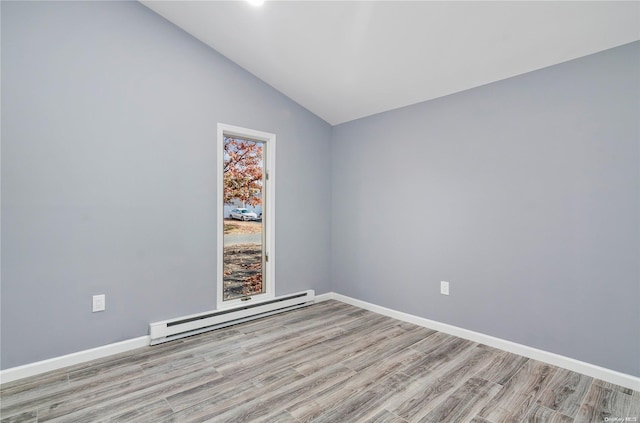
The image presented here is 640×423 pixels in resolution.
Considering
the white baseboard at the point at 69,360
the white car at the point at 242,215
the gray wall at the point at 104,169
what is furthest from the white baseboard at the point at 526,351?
the white baseboard at the point at 69,360

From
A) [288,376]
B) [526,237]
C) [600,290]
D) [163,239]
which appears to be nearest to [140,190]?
[163,239]

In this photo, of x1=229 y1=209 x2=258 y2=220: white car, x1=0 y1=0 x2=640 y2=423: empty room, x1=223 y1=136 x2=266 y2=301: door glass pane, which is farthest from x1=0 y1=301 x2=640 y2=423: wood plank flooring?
x1=229 y1=209 x2=258 y2=220: white car

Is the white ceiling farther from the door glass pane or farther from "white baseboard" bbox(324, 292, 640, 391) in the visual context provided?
"white baseboard" bbox(324, 292, 640, 391)

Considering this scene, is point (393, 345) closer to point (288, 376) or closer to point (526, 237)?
point (288, 376)

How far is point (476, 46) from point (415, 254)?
2.00 metres

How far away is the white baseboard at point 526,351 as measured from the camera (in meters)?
2.10

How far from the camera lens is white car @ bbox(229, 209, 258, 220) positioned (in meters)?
3.43

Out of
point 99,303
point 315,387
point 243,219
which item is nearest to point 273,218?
point 243,219

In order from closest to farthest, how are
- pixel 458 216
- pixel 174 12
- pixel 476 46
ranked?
pixel 476 46 → pixel 174 12 → pixel 458 216

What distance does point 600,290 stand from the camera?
2197 millimetres

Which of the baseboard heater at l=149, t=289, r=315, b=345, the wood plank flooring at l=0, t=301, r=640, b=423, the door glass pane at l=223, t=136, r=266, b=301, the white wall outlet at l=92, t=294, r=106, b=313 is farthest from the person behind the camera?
the door glass pane at l=223, t=136, r=266, b=301

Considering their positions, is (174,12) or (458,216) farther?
(458,216)

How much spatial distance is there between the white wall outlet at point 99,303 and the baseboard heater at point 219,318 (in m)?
0.42

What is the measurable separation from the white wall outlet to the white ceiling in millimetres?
2536
